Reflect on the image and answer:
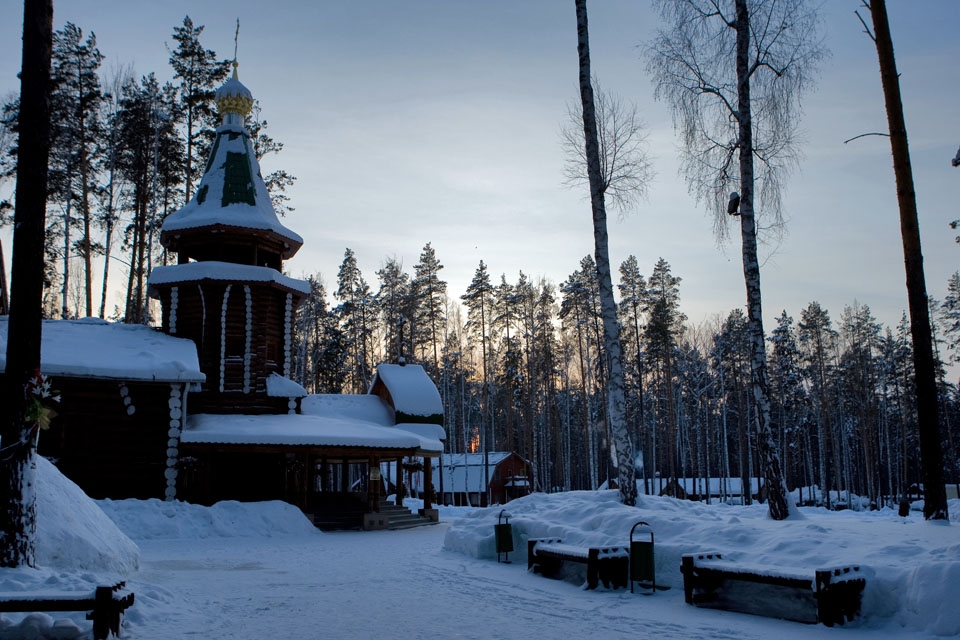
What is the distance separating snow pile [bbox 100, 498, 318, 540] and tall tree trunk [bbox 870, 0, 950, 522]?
1487 centimetres

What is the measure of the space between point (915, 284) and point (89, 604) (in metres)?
10.4

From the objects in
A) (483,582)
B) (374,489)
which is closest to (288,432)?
(374,489)

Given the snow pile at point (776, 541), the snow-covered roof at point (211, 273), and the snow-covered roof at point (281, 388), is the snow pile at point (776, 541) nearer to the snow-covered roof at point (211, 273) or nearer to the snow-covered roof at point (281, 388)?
the snow-covered roof at point (281, 388)

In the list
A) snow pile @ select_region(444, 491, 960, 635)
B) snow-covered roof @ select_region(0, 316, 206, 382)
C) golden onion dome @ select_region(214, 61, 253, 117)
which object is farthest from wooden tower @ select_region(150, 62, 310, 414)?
snow pile @ select_region(444, 491, 960, 635)

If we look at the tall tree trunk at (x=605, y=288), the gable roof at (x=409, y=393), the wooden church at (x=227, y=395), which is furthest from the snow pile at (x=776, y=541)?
the gable roof at (x=409, y=393)

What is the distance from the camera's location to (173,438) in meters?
20.6

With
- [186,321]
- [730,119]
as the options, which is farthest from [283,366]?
[730,119]

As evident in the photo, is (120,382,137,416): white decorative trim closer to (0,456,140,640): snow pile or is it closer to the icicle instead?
the icicle

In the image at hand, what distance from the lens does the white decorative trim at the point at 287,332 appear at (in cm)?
2530

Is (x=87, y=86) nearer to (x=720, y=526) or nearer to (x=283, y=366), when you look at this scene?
(x=283, y=366)

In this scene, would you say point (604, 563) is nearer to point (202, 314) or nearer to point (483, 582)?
point (483, 582)

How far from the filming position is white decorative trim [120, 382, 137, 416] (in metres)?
20.2

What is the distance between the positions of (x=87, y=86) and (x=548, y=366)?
28.9 m

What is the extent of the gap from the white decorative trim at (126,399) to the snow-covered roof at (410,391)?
10037mm
